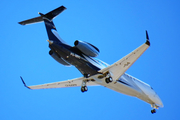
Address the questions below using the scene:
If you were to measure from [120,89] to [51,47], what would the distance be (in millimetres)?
7970

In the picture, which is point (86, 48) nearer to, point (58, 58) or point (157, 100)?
point (58, 58)

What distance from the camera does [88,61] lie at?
75.7 ft

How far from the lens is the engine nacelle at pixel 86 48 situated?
21825 mm

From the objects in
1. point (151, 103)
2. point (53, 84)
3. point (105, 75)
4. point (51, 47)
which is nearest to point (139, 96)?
point (151, 103)

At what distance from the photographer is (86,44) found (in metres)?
22.1

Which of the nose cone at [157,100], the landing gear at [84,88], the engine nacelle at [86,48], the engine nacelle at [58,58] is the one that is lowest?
the engine nacelle at [58,58]

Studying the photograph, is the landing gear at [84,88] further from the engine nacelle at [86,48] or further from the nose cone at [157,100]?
the nose cone at [157,100]

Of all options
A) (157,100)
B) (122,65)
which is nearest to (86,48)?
(122,65)

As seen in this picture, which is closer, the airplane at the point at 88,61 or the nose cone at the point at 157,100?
the airplane at the point at 88,61

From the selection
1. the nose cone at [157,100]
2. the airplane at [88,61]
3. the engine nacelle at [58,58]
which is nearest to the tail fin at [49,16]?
the airplane at [88,61]

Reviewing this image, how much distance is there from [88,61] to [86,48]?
4.52 ft

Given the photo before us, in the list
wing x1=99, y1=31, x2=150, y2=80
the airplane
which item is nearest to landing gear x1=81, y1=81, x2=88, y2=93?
the airplane

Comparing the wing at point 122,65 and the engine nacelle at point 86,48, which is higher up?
the wing at point 122,65

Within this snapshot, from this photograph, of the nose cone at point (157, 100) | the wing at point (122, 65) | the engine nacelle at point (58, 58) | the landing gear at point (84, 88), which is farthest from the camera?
the nose cone at point (157, 100)
